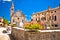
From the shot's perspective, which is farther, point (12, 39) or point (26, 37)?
point (12, 39)

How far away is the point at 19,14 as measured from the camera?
250 ft

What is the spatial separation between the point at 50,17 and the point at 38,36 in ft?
122

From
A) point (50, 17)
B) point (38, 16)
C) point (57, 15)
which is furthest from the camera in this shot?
point (38, 16)

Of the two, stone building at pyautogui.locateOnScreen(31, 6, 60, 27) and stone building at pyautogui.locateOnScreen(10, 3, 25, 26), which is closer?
stone building at pyautogui.locateOnScreen(31, 6, 60, 27)

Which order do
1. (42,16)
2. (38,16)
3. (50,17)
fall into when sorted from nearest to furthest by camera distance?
1. (50,17)
2. (42,16)
3. (38,16)

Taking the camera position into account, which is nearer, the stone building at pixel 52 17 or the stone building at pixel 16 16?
the stone building at pixel 52 17

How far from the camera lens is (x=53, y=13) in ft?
161

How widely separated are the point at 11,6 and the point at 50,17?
35.9 meters

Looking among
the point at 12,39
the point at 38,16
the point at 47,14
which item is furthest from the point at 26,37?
the point at 38,16

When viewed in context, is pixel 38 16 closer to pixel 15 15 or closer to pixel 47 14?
pixel 47 14

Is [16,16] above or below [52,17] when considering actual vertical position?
above

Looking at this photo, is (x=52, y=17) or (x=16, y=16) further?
(x=16, y=16)

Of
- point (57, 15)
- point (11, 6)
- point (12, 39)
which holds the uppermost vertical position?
point (11, 6)

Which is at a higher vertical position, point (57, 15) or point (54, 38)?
point (57, 15)
